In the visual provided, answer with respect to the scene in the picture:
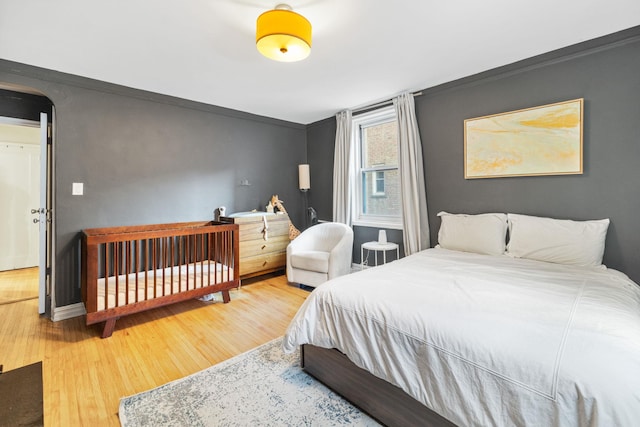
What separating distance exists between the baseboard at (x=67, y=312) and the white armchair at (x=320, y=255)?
217 centimetres

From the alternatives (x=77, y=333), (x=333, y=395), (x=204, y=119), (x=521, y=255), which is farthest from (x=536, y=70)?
(x=77, y=333)

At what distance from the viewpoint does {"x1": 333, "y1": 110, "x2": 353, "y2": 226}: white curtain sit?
3988 mm

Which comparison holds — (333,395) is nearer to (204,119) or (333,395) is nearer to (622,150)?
(622,150)

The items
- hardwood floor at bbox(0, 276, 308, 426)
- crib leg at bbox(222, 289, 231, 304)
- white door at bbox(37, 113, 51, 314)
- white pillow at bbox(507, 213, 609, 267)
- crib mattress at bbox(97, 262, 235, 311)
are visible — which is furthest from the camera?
crib leg at bbox(222, 289, 231, 304)

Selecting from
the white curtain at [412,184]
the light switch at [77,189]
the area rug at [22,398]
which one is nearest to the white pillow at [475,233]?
the white curtain at [412,184]

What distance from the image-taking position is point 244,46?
2.28 metres

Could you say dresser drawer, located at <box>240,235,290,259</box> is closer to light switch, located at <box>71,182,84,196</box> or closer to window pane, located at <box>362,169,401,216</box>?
window pane, located at <box>362,169,401,216</box>

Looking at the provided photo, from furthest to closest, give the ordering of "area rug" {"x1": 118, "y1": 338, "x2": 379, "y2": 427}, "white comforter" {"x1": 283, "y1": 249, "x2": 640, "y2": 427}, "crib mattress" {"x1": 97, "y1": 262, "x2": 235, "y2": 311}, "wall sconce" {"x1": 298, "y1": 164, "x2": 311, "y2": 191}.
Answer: "wall sconce" {"x1": 298, "y1": 164, "x2": 311, "y2": 191} < "crib mattress" {"x1": 97, "y1": 262, "x2": 235, "y2": 311} < "area rug" {"x1": 118, "y1": 338, "x2": 379, "y2": 427} < "white comforter" {"x1": 283, "y1": 249, "x2": 640, "y2": 427}

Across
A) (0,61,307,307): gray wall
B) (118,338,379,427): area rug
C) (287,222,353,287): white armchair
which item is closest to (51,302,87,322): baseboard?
(0,61,307,307): gray wall

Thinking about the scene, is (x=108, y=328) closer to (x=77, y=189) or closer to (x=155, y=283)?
(x=155, y=283)

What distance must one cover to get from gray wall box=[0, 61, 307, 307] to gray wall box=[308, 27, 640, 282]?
2.64 m

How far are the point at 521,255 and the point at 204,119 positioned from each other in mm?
3781

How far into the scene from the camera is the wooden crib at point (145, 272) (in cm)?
238

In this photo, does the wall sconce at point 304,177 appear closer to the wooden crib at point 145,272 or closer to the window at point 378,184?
the window at point 378,184
